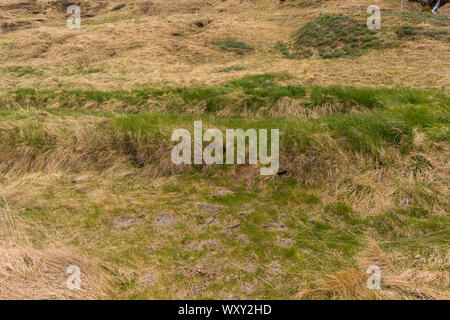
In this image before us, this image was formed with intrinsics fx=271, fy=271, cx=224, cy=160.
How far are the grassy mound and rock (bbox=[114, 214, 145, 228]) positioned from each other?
16883 millimetres

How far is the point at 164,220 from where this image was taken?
4.56 m

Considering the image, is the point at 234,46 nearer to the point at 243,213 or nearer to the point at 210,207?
the point at 210,207

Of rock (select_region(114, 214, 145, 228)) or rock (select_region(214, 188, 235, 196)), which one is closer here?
rock (select_region(114, 214, 145, 228))

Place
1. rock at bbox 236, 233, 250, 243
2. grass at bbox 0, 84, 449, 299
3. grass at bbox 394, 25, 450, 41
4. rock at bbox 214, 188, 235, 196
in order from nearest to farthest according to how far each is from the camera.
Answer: grass at bbox 0, 84, 449, 299 → rock at bbox 236, 233, 250, 243 → rock at bbox 214, 188, 235, 196 → grass at bbox 394, 25, 450, 41

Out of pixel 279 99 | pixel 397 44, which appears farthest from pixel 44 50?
pixel 397 44

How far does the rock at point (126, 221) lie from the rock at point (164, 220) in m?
0.31

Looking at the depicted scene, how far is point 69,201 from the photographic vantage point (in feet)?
16.6

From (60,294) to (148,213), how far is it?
1.98 metres

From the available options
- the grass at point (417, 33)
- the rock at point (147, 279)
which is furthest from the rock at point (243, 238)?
the grass at point (417, 33)
